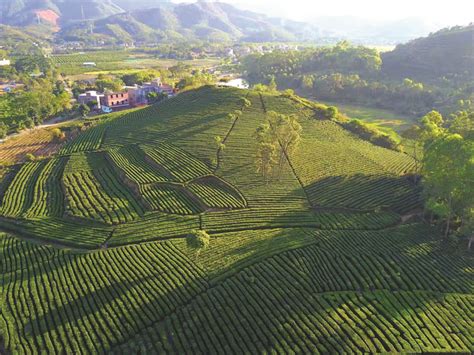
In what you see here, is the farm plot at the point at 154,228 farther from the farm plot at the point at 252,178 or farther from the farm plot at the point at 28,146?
the farm plot at the point at 28,146

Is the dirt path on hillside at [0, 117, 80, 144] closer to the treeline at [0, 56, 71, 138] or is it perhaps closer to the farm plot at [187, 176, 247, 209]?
the treeline at [0, 56, 71, 138]

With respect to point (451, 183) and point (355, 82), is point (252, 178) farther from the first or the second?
point (355, 82)

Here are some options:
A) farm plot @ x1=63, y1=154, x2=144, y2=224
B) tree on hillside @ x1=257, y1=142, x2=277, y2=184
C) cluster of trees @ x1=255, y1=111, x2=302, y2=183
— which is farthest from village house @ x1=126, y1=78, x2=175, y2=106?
tree on hillside @ x1=257, y1=142, x2=277, y2=184

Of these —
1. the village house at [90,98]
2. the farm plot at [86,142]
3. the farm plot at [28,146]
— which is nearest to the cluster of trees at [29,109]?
the village house at [90,98]

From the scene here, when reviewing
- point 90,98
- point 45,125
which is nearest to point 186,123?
point 45,125

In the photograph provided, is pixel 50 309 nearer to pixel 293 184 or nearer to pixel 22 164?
pixel 293 184

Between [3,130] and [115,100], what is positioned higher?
[115,100]
